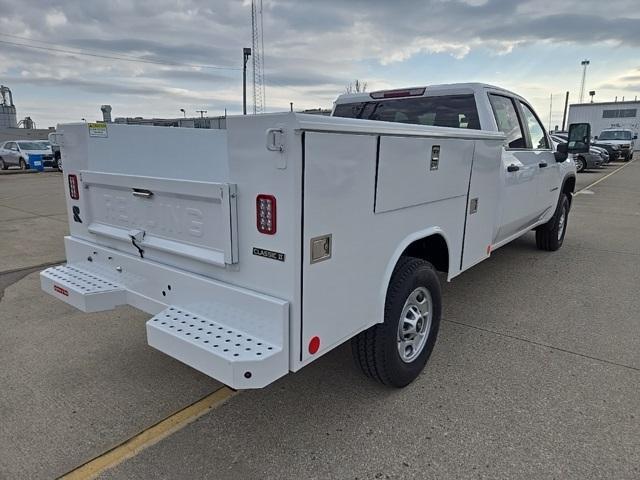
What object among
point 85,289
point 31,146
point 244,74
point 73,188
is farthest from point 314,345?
point 31,146

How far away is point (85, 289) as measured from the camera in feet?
9.36

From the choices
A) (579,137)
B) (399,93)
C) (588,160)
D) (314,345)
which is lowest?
(588,160)

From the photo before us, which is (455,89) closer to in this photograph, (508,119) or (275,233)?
(508,119)

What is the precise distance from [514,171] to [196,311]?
3299 millimetres

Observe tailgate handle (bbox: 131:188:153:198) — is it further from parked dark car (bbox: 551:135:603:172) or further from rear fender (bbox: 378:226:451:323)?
parked dark car (bbox: 551:135:603:172)

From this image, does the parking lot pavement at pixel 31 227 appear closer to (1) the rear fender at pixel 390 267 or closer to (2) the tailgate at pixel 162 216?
(2) the tailgate at pixel 162 216

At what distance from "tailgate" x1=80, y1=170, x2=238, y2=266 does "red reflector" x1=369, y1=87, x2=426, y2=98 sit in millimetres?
2721

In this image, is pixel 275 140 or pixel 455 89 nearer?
pixel 275 140

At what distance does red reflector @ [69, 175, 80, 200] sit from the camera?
126 inches

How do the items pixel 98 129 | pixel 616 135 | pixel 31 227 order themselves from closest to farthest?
pixel 98 129 → pixel 31 227 → pixel 616 135

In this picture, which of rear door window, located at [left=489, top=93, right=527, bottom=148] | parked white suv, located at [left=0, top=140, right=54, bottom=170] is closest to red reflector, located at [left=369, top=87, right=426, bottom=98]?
rear door window, located at [left=489, top=93, right=527, bottom=148]

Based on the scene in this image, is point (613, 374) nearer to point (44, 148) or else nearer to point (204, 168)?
point (204, 168)

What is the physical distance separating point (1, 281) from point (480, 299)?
5.19 meters

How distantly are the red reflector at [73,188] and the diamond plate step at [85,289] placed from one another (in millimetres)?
519
